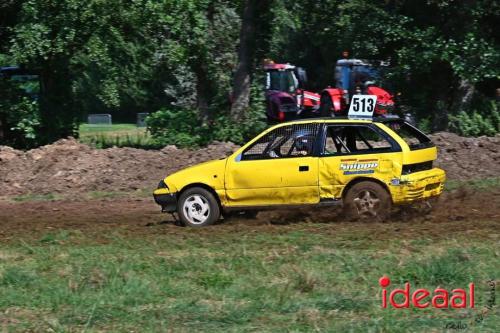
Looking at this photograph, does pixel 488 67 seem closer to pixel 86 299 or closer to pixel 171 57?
pixel 171 57

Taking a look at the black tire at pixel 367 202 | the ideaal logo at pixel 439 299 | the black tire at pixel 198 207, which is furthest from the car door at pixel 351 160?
the ideaal logo at pixel 439 299

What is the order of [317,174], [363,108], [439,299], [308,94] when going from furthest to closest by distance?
[308,94]
[363,108]
[317,174]
[439,299]

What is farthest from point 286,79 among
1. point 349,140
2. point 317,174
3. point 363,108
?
point 317,174

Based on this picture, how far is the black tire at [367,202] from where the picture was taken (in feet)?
40.1

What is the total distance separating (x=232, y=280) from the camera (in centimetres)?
902

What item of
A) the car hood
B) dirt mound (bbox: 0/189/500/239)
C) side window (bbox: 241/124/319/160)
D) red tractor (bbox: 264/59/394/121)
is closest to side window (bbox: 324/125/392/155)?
side window (bbox: 241/124/319/160)

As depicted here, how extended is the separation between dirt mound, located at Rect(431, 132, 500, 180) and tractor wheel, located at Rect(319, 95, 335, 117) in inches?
393

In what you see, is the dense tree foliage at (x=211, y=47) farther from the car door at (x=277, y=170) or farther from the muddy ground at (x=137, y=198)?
the car door at (x=277, y=170)

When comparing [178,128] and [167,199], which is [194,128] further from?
[167,199]

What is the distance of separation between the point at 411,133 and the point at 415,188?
124cm

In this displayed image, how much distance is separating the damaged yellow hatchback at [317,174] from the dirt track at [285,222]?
0.31 m

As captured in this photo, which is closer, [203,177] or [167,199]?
[203,177]

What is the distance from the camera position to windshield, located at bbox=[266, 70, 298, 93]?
3353 centimetres

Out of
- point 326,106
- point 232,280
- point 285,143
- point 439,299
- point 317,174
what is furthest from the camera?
point 326,106
